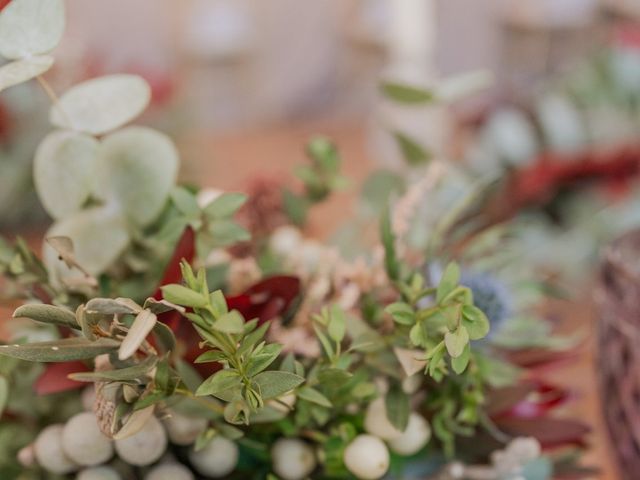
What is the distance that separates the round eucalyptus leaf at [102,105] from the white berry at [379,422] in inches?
5.4

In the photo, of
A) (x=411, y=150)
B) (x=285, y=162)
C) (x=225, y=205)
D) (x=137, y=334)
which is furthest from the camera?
(x=285, y=162)

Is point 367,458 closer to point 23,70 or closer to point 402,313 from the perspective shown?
point 402,313

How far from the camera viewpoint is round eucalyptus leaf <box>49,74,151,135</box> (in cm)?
34

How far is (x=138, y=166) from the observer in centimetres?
36

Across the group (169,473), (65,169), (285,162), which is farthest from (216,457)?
(285,162)

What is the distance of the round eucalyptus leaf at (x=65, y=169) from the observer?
343mm

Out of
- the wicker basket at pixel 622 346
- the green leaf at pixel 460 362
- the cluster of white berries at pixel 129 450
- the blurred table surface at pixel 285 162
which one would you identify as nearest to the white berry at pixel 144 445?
the cluster of white berries at pixel 129 450

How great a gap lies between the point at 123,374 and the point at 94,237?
11 cm

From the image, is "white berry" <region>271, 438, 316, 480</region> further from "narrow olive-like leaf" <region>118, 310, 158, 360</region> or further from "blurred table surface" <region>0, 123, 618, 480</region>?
"blurred table surface" <region>0, 123, 618, 480</region>

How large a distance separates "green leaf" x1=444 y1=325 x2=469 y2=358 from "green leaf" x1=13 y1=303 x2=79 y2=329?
0.11 meters

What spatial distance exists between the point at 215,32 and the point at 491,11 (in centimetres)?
71

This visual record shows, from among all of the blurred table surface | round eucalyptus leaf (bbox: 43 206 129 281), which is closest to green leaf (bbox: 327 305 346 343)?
round eucalyptus leaf (bbox: 43 206 129 281)

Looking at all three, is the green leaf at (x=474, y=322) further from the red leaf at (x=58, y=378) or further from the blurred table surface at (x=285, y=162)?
the blurred table surface at (x=285, y=162)

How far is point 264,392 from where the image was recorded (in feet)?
0.85
